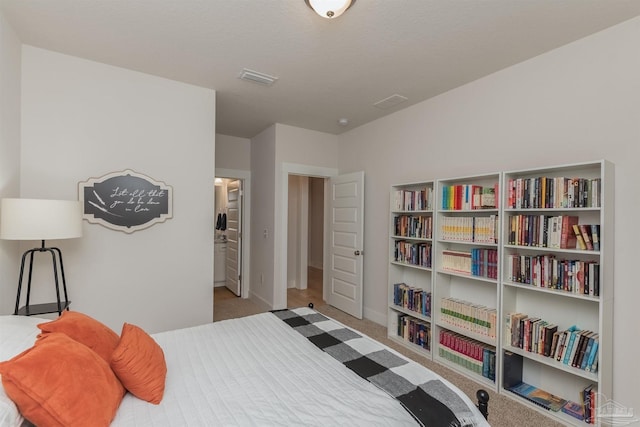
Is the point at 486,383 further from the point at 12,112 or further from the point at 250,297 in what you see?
the point at 12,112

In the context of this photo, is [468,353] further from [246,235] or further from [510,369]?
[246,235]

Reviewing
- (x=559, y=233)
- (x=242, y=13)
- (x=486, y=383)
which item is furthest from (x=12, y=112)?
(x=486, y=383)

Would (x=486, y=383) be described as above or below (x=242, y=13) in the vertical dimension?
below

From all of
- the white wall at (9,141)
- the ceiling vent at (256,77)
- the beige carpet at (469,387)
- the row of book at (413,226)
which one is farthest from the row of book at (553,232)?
the white wall at (9,141)

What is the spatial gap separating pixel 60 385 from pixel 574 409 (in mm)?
2986

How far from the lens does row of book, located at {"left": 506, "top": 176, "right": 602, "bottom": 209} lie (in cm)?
203

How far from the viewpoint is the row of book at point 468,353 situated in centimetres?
254

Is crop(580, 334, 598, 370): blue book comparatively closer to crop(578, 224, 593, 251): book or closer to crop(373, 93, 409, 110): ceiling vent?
crop(578, 224, 593, 251): book

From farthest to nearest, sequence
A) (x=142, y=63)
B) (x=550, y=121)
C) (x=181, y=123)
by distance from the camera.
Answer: (x=181, y=123) < (x=142, y=63) < (x=550, y=121)

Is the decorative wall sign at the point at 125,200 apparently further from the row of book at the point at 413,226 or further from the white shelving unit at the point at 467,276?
the white shelving unit at the point at 467,276

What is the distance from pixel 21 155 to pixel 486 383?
4214 millimetres

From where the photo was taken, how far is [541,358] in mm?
2213

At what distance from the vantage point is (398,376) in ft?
4.94

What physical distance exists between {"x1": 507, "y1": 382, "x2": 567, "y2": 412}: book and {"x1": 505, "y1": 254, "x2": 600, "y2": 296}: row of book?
849 mm
